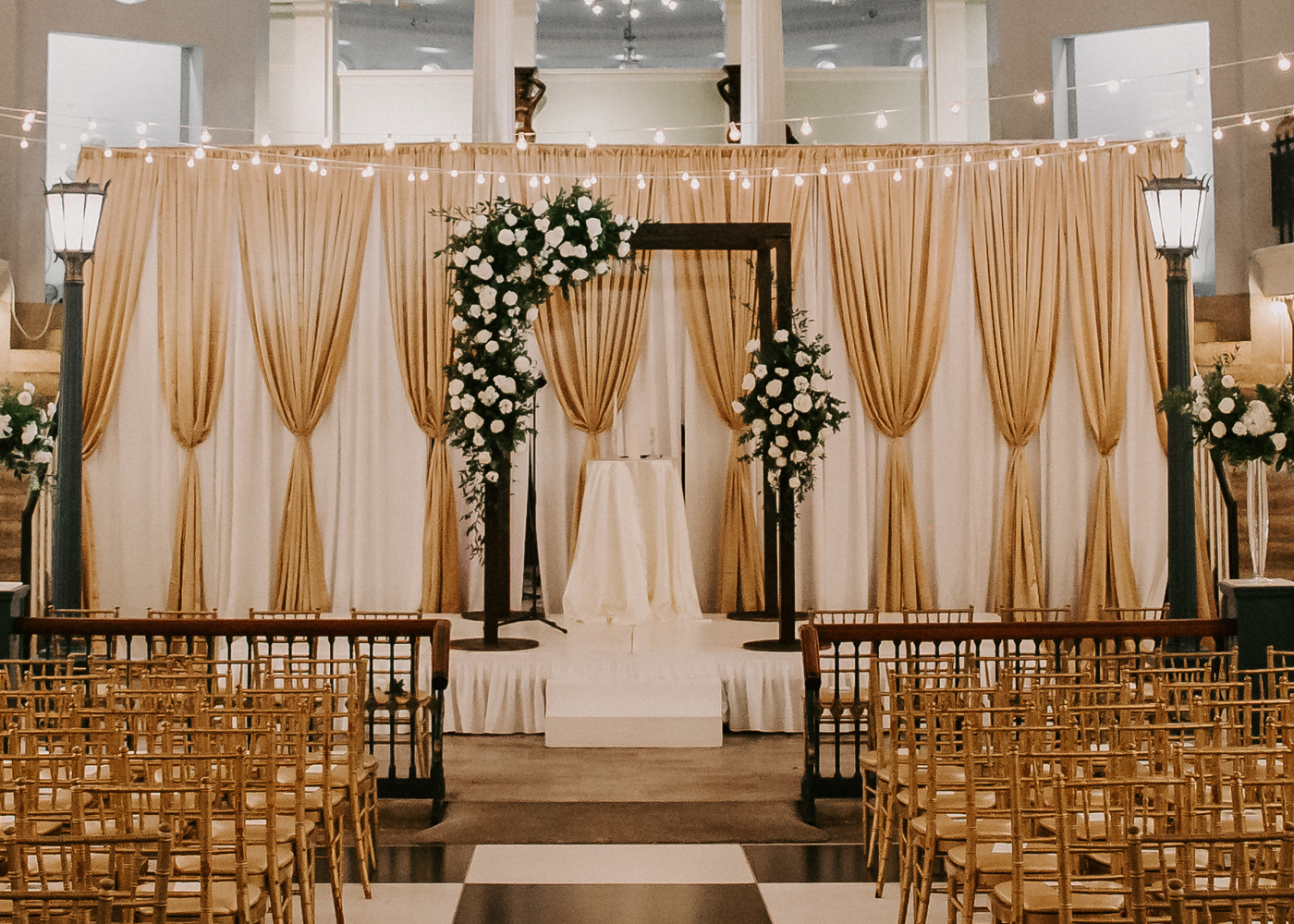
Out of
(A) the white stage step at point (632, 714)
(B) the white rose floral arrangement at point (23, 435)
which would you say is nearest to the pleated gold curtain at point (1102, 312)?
(A) the white stage step at point (632, 714)

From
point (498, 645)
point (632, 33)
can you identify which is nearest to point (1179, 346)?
point (498, 645)

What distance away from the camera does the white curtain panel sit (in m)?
9.42

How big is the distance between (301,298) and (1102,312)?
20.2 ft

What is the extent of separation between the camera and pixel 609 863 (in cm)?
472

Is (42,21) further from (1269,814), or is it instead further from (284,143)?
(1269,814)

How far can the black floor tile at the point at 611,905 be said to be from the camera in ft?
13.5

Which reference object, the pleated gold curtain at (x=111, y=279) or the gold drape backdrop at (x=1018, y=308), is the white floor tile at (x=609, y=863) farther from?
the pleated gold curtain at (x=111, y=279)

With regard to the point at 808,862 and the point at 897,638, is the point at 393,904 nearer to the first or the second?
the point at 808,862

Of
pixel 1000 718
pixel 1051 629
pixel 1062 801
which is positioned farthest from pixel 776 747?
pixel 1062 801

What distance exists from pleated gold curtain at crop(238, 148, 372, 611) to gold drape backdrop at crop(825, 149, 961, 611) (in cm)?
377

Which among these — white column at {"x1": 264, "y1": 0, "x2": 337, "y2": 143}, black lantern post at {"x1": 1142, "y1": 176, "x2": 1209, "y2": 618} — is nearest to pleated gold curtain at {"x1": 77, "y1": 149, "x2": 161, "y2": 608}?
white column at {"x1": 264, "y1": 0, "x2": 337, "y2": 143}

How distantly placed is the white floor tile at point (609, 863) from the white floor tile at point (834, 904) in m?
0.19

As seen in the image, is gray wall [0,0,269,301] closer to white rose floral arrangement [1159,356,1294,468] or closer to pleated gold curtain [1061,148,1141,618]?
pleated gold curtain [1061,148,1141,618]

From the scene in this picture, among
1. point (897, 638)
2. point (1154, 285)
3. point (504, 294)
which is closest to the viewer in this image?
point (897, 638)
